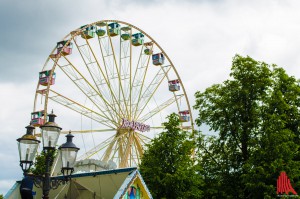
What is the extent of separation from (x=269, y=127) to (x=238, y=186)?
12.2 feet

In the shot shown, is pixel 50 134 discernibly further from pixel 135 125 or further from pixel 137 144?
pixel 137 144

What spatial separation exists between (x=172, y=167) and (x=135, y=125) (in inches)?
440

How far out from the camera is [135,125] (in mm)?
35844

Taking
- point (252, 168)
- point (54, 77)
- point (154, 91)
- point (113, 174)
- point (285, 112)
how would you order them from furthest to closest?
1. point (154, 91)
2. point (54, 77)
3. point (285, 112)
4. point (252, 168)
5. point (113, 174)

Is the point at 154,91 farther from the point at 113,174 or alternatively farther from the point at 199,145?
the point at 113,174

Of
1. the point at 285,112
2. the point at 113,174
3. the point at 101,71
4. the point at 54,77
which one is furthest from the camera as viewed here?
the point at 101,71

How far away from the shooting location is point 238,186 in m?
25.9

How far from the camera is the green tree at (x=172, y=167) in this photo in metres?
24.1

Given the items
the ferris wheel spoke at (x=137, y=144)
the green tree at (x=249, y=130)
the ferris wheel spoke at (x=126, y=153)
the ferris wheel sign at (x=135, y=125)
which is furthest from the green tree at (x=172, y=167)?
the ferris wheel spoke at (x=137, y=144)

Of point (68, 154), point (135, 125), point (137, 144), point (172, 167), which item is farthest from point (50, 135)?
point (137, 144)

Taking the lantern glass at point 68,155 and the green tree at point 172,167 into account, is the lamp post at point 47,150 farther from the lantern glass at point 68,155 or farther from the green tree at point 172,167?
the green tree at point 172,167

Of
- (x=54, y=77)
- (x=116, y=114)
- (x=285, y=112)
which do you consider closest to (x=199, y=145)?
(x=285, y=112)

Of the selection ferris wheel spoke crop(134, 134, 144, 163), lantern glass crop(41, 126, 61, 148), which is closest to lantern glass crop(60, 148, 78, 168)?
lantern glass crop(41, 126, 61, 148)

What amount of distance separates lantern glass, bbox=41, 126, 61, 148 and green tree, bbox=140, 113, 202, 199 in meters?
13.8
